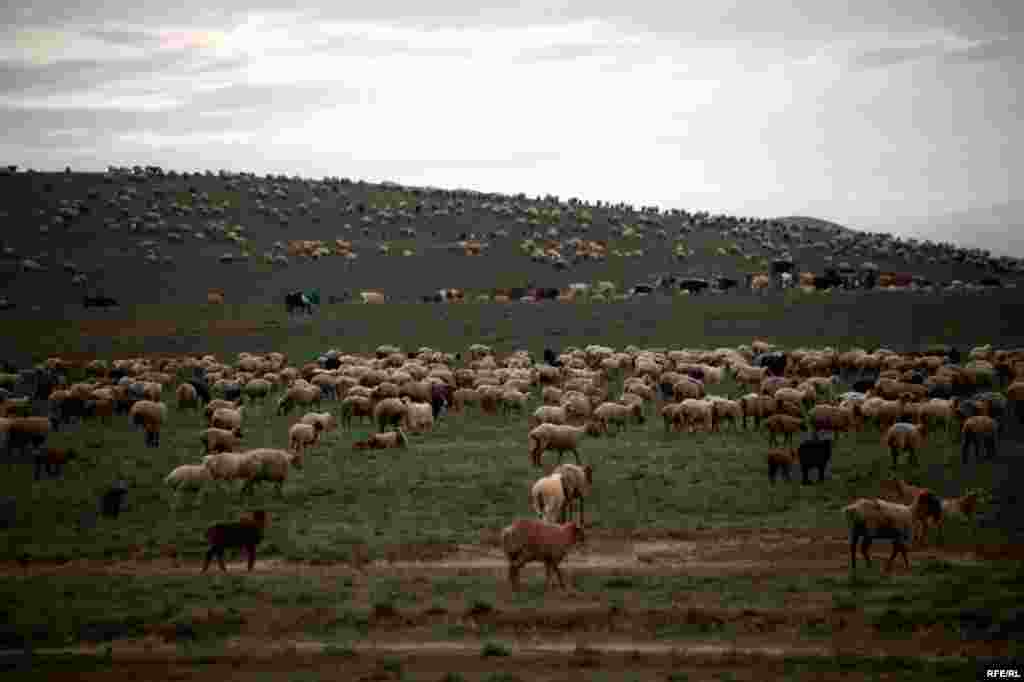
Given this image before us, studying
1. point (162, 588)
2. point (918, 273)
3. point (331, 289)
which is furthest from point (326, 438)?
point (918, 273)

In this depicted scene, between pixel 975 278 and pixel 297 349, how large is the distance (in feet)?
202

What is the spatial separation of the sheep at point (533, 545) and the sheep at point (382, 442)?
1286 cm

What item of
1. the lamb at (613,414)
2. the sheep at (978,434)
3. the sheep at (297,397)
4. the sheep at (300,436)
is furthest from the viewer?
the sheep at (297,397)

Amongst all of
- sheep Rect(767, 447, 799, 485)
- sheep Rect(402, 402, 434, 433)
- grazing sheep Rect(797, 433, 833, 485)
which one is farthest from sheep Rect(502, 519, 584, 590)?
sheep Rect(402, 402, 434, 433)

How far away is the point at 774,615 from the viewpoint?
1355cm

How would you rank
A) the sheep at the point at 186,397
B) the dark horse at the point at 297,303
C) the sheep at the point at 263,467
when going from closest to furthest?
the sheep at the point at 263,467
the sheep at the point at 186,397
the dark horse at the point at 297,303

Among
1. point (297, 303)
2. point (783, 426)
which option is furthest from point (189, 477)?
point (297, 303)

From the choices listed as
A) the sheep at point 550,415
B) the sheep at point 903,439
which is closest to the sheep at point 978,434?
the sheep at point 903,439

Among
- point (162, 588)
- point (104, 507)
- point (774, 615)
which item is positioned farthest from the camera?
point (104, 507)

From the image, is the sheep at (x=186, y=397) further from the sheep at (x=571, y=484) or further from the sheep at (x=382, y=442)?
the sheep at (x=571, y=484)

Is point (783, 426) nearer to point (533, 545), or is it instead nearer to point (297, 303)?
point (533, 545)

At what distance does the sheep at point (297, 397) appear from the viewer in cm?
3497

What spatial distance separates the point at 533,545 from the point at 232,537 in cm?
463

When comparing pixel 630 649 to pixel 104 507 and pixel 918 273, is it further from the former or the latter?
pixel 918 273
